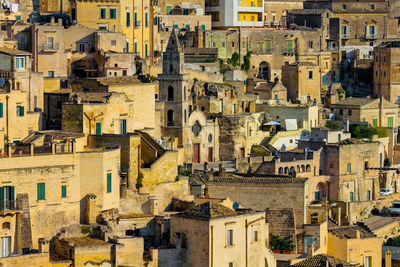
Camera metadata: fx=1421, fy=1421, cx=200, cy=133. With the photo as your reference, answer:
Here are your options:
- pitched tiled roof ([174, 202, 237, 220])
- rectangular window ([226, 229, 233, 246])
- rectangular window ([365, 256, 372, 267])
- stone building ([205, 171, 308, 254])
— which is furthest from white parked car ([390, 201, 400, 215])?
rectangular window ([226, 229, 233, 246])

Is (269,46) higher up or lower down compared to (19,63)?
higher up

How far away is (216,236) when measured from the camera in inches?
2007

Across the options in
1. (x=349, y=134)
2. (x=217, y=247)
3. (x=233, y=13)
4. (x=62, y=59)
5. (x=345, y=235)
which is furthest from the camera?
(x=233, y=13)

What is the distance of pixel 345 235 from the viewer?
59875 millimetres

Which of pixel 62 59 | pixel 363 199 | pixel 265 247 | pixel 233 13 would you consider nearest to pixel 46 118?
pixel 62 59

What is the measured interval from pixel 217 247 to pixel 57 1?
98.5 feet

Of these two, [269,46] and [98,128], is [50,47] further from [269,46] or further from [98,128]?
[269,46]

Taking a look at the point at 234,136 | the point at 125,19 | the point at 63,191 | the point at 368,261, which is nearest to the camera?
the point at 63,191

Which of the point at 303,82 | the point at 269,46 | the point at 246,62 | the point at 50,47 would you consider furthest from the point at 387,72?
the point at 50,47

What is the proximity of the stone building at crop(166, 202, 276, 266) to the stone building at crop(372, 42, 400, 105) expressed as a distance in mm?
34552

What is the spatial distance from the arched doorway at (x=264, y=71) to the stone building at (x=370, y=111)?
6259mm

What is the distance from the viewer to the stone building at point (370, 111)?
78812mm

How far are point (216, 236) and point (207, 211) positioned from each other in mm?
1081

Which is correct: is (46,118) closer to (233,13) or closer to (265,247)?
(265,247)
